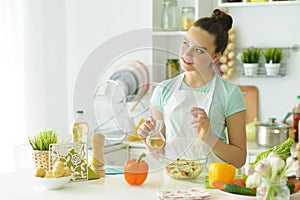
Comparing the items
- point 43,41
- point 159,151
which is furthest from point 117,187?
point 43,41

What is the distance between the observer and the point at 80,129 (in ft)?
7.57

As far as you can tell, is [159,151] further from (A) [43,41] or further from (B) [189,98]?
(A) [43,41]

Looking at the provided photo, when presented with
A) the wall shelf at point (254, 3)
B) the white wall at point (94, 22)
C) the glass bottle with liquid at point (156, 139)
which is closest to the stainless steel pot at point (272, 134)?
the wall shelf at point (254, 3)

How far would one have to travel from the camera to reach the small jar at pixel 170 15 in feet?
13.5

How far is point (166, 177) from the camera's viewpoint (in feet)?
7.52

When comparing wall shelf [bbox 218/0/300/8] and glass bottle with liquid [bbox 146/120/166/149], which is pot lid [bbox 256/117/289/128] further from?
glass bottle with liquid [bbox 146/120/166/149]

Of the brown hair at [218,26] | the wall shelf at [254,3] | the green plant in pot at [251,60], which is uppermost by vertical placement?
the wall shelf at [254,3]

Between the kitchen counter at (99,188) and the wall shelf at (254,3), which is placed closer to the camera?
the kitchen counter at (99,188)

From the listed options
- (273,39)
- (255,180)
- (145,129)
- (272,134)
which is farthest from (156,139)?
(273,39)

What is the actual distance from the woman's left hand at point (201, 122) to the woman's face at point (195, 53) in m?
0.17

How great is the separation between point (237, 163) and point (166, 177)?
1.10 feet

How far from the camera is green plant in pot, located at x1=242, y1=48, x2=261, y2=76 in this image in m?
3.97

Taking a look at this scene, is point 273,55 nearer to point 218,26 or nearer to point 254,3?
point 254,3

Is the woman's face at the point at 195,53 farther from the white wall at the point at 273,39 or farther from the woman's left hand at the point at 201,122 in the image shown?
the white wall at the point at 273,39
